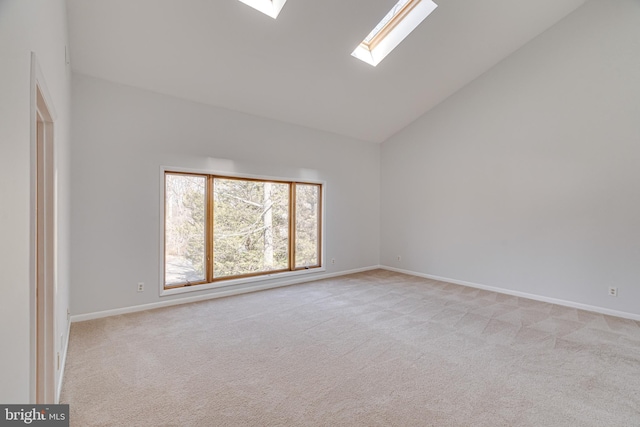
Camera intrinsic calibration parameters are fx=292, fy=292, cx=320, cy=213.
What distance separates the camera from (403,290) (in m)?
4.81

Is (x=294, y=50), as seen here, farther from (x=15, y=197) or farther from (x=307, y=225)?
(x=15, y=197)

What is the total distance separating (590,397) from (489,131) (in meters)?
4.00

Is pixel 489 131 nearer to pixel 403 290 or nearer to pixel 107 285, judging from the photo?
pixel 403 290

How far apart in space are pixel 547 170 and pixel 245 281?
190 inches

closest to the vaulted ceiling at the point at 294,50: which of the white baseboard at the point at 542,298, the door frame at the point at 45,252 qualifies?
the door frame at the point at 45,252

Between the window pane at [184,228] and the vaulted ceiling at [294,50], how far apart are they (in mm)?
1201

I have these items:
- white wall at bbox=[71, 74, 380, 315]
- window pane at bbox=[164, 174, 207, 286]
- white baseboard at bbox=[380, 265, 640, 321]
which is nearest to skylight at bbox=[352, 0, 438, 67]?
white wall at bbox=[71, 74, 380, 315]

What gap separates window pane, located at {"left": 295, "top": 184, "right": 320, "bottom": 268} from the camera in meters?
5.40

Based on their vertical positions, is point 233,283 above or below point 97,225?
below

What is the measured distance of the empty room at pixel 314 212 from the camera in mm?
1890

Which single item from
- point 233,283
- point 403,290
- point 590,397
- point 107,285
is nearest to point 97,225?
point 107,285

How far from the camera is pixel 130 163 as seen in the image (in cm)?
361

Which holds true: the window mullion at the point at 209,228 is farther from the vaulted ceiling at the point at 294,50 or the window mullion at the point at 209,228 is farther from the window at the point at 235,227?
the vaulted ceiling at the point at 294,50

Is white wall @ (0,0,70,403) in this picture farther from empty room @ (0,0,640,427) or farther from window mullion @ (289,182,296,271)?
window mullion @ (289,182,296,271)
